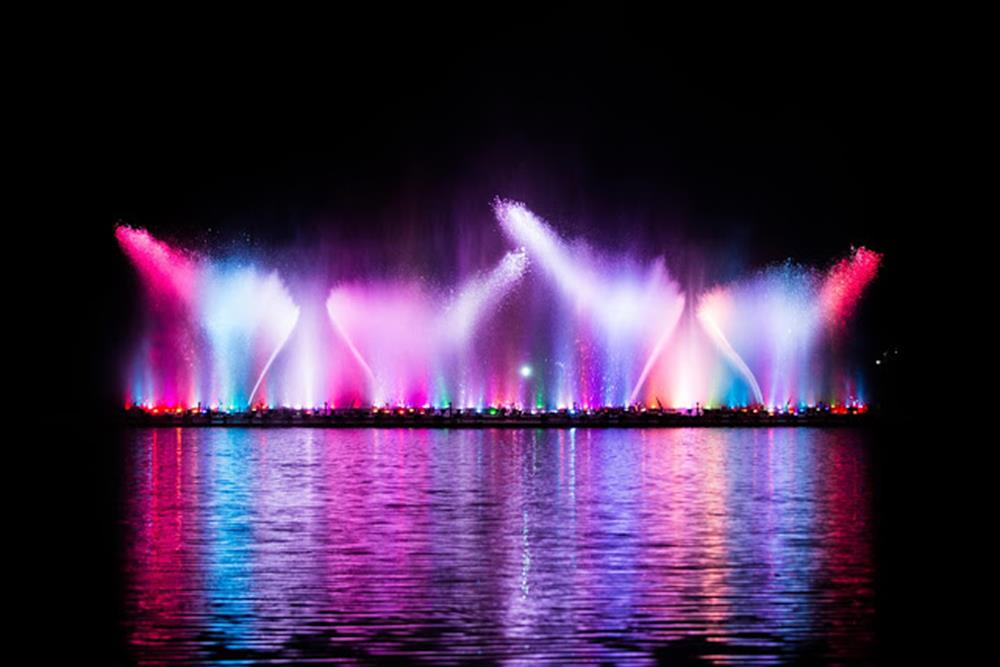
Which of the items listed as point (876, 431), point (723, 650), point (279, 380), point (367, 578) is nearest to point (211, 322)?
point (279, 380)

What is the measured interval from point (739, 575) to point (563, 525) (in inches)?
227

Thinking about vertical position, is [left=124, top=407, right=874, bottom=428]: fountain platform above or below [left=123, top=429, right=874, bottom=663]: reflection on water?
above

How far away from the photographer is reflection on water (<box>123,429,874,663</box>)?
14391 mm

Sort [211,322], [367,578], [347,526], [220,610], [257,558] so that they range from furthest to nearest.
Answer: [211,322], [347,526], [257,558], [367,578], [220,610]

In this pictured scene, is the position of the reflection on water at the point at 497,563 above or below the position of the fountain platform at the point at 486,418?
below

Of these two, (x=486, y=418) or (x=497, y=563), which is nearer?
(x=497, y=563)

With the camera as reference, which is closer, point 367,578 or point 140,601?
point 140,601

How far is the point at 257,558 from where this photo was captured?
1984cm

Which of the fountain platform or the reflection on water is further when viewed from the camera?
the fountain platform

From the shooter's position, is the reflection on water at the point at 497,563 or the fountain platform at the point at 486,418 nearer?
the reflection on water at the point at 497,563

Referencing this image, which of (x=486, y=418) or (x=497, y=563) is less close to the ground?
(x=486, y=418)

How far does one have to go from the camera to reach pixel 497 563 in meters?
19.5

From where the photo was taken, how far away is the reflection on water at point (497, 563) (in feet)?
47.2

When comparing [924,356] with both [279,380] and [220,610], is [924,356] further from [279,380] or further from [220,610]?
[220,610]
